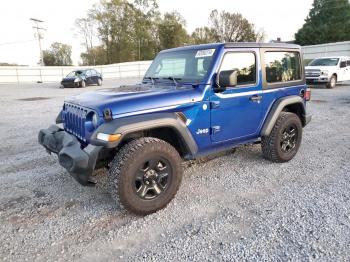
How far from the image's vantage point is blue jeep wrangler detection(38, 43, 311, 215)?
3.29 metres

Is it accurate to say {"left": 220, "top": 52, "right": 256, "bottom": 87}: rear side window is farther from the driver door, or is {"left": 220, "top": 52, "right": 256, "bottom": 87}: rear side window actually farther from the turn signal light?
the turn signal light

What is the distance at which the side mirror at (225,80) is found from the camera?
3693mm

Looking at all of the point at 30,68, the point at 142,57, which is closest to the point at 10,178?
the point at 30,68

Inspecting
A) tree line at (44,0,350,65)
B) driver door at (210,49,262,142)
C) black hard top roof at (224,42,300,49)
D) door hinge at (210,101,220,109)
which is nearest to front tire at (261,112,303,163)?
driver door at (210,49,262,142)

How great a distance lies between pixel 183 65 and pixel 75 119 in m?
1.65

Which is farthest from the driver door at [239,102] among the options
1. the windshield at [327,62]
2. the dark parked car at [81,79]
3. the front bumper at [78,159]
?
the dark parked car at [81,79]

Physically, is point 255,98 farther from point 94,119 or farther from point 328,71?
point 328,71

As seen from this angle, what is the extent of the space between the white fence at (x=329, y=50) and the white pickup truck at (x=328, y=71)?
16547mm

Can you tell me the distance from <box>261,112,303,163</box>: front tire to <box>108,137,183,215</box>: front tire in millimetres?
1882

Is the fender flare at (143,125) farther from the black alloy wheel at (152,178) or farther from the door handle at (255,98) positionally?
the door handle at (255,98)

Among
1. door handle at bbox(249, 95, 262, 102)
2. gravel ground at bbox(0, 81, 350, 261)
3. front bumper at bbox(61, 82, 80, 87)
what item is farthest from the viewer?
front bumper at bbox(61, 82, 80, 87)

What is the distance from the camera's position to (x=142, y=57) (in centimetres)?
5369

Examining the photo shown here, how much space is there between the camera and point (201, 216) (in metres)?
3.45

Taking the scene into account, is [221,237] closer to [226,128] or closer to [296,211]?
[296,211]
